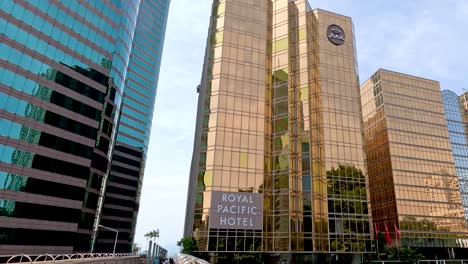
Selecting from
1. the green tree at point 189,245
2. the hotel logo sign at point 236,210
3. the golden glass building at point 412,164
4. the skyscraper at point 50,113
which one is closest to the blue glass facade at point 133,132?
the skyscraper at point 50,113

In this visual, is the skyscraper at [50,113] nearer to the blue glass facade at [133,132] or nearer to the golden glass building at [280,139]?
the golden glass building at [280,139]

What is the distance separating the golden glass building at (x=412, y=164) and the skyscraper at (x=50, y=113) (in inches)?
3079

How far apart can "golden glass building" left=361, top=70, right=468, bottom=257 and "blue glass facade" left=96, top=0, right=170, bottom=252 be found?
8067cm

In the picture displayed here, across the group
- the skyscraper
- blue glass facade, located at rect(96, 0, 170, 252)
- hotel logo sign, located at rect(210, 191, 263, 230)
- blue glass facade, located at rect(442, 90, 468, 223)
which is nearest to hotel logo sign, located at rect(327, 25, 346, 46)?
hotel logo sign, located at rect(210, 191, 263, 230)

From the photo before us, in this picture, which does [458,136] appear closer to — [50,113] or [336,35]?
Result: [336,35]

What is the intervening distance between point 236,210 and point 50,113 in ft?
114

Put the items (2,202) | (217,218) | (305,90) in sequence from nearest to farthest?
1. (2,202)
2. (217,218)
3. (305,90)

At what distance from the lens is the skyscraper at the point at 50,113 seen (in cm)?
4869

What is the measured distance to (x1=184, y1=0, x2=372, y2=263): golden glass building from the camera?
5403cm

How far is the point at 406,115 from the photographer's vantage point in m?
99.8

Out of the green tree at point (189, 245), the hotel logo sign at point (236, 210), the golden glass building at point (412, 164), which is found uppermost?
the golden glass building at point (412, 164)

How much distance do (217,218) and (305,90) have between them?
1177 inches

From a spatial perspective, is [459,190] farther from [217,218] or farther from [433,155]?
[217,218]

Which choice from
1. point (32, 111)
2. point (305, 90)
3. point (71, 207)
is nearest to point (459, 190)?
point (305, 90)
